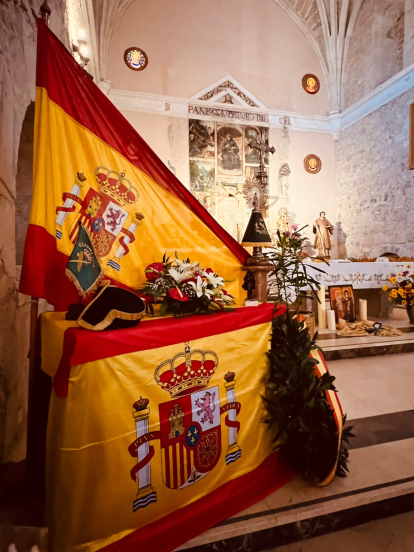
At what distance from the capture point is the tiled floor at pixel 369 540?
1594mm

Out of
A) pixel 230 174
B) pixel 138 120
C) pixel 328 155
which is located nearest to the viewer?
pixel 138 120

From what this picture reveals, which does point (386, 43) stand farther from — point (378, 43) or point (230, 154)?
point (230, 154)

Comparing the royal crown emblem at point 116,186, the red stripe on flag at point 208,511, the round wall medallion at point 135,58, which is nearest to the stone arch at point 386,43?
the round wall medallion at point 135,58

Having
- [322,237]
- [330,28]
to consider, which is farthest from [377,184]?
[330,28]

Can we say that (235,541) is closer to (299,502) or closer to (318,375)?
(299,502)

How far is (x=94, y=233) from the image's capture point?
1.98 meters

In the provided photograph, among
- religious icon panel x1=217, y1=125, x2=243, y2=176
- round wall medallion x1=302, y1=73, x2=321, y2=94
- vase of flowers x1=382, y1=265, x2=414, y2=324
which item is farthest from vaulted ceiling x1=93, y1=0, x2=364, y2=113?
vase of flowers x1=382, y1=265, x2=414, y2=324

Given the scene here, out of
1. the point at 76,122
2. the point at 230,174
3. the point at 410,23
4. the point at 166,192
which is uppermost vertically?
the point at 410,23

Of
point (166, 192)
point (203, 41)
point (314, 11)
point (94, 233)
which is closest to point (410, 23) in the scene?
point (314, 11)

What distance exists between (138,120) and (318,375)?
9.91 metres

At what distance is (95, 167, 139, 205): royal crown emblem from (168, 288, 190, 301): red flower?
28.7 inches

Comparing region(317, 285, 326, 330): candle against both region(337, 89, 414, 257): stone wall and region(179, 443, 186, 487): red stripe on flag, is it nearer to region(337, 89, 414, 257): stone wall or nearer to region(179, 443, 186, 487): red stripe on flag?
region(179, 443, 186, 487): red stripe on flag

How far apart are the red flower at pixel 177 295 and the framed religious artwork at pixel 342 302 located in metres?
4.27

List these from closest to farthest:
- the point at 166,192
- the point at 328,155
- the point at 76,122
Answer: the point at 76,122 < the point at 166,192 < the point at 328,155
